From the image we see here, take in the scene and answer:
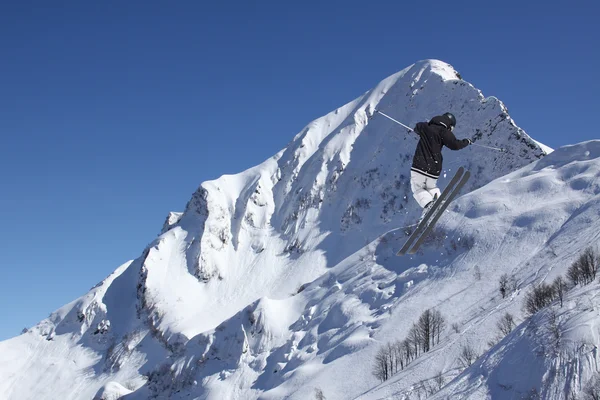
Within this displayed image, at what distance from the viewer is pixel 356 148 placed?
161 metres

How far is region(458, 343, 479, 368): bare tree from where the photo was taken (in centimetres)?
4986

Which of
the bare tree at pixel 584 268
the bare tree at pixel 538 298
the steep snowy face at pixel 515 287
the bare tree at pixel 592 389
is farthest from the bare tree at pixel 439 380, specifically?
the bare tree at pixel 584 268

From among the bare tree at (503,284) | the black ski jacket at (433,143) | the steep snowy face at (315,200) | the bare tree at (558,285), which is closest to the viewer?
the black ski jacket at (433,143)

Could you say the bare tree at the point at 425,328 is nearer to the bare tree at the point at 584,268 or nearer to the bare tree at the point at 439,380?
the bare tree at the point at 439,380

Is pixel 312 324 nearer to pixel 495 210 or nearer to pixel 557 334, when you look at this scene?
pixel 495 210

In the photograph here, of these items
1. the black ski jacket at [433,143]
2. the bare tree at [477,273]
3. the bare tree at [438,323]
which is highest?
the black ski jacket at [433,143]

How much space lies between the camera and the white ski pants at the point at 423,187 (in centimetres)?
1842

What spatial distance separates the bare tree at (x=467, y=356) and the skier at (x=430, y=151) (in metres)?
34.6

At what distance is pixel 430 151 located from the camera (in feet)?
56.7

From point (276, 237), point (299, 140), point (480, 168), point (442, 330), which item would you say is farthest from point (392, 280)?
point (299, 140)

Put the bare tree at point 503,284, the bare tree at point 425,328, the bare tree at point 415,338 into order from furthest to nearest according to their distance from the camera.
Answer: the bare tree at point 503,284 < the bare tree at point 415,338 < the bare tree at point 425,328

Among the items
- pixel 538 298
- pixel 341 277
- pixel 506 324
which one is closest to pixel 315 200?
pixel 341 277

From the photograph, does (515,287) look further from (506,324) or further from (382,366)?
(382,366)

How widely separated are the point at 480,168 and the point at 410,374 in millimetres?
85992
